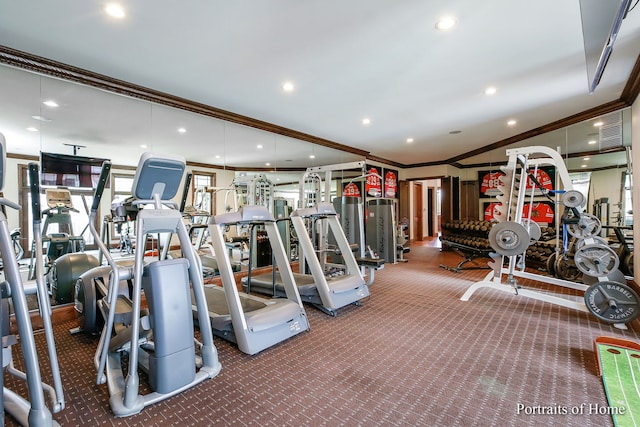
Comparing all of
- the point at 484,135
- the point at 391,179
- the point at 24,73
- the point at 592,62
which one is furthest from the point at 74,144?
the point at 391,179

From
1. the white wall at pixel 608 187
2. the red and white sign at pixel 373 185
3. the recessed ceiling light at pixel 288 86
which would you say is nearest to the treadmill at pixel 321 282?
the recessed ceiling light at pixel 288 86

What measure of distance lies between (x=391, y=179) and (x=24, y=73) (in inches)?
338

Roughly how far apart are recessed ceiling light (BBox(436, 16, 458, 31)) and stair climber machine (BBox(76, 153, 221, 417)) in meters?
2.47

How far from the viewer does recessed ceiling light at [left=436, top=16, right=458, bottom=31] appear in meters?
2.46

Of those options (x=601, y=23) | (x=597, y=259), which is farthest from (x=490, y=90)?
(x=597, y=259)

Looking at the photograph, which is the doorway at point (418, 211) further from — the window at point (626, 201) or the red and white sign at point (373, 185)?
the window at point (626, 201)

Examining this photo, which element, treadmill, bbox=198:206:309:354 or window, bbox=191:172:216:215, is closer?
treadmill, bbox=198:206:309:354

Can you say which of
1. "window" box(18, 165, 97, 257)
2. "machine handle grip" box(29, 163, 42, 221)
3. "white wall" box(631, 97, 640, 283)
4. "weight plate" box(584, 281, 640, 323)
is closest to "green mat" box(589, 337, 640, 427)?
"weight plate" box(584, 281, 640, 323)

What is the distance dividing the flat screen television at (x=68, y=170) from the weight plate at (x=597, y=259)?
6.04m

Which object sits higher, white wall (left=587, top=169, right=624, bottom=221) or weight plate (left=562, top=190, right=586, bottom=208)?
white wall (left=587, top=169, right=624, bottom=221)

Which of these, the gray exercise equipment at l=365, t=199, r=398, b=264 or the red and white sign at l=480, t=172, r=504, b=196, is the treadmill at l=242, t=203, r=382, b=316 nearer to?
the gray exercise equipment at l=365, t=199, r=398, b=264

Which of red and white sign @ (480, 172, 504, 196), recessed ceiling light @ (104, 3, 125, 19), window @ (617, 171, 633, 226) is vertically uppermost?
recessed ceiling light @ (104, 3, 125, 19)

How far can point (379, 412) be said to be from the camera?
176 cm

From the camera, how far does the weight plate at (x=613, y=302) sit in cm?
285
